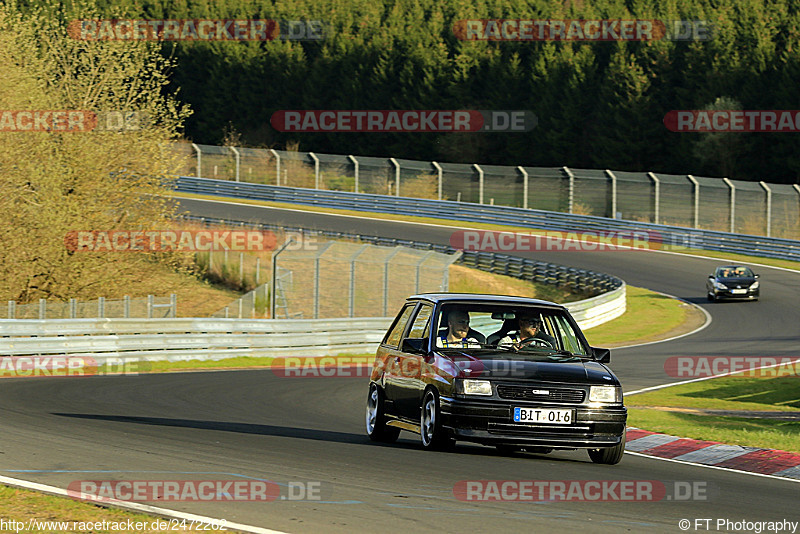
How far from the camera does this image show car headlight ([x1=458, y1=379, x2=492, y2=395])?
10.3m

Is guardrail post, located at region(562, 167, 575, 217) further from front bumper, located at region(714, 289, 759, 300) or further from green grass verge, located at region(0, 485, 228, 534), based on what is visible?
green grass verge, located at region(0, 485, 228, 534)

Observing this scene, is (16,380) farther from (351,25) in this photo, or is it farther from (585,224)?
(351,25)

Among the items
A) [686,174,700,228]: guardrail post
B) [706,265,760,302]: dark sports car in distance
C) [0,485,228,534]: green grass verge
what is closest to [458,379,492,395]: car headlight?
[0,485,228,534]: green grass verge

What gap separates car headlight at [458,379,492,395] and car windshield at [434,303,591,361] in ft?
2.34

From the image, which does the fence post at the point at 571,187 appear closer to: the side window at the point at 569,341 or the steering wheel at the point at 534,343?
the side window at the point at 569,341

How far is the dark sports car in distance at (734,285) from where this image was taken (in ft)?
130

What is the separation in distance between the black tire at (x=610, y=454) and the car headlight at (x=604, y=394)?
413 millimetres

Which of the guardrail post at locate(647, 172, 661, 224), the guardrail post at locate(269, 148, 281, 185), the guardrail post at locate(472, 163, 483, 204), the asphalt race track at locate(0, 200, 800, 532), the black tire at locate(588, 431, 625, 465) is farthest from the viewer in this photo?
the guardrail post at locate(269, 148, 281, 185)

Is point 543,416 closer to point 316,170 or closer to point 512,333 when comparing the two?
point 512,333

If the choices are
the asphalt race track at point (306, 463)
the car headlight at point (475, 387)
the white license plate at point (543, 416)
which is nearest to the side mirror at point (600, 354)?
the asphalt race track at point (306, 463)

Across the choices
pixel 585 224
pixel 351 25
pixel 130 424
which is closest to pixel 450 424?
pixel 130 424

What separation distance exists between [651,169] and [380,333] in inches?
1831

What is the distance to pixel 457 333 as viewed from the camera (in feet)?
37.1

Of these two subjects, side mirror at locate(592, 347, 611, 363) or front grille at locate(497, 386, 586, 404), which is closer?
front grille at locate(497, 386, 586, 404)
